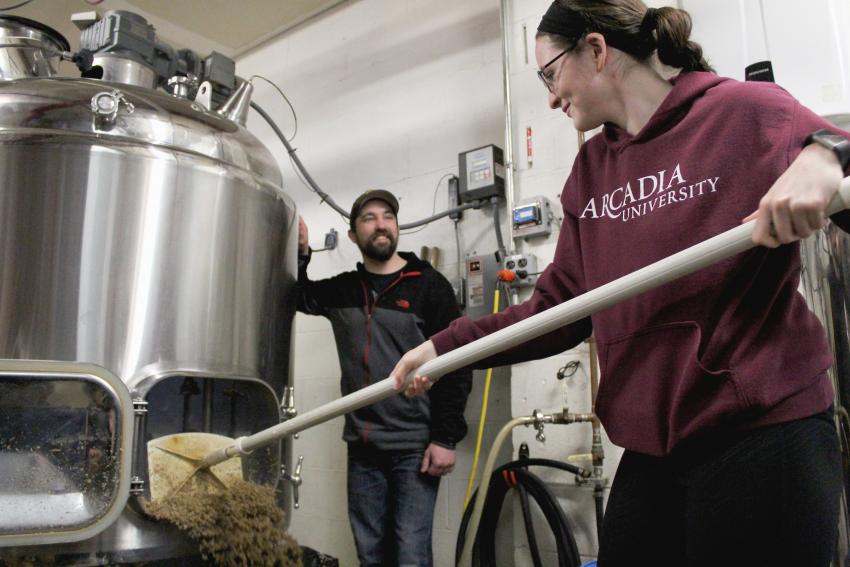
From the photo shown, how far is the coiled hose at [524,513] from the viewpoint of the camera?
180 cm

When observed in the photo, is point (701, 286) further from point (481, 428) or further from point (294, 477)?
point (481, 428)

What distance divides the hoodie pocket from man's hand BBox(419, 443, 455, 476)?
3.48 ft

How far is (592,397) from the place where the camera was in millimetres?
1910

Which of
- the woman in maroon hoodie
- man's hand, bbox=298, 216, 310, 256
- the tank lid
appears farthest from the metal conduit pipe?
the tank lid

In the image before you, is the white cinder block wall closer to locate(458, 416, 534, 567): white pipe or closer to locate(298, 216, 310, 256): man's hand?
locate(458, 416, 534, 567): white pipe

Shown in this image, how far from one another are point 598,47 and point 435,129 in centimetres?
163

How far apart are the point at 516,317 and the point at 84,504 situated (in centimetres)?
87

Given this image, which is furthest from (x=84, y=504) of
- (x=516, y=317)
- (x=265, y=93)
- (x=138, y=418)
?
(x=265, y=93)

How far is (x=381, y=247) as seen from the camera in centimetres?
220

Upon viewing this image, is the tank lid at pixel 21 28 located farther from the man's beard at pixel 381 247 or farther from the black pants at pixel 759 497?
the black pants at pixel 759 497

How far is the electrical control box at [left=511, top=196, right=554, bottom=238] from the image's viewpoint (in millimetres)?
2064

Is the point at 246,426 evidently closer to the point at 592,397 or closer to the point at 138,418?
the point at 138,418

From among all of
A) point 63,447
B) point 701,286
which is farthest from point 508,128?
point 63,447

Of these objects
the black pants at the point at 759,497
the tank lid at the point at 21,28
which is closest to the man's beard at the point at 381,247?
the tank lid at the point at 21,28
